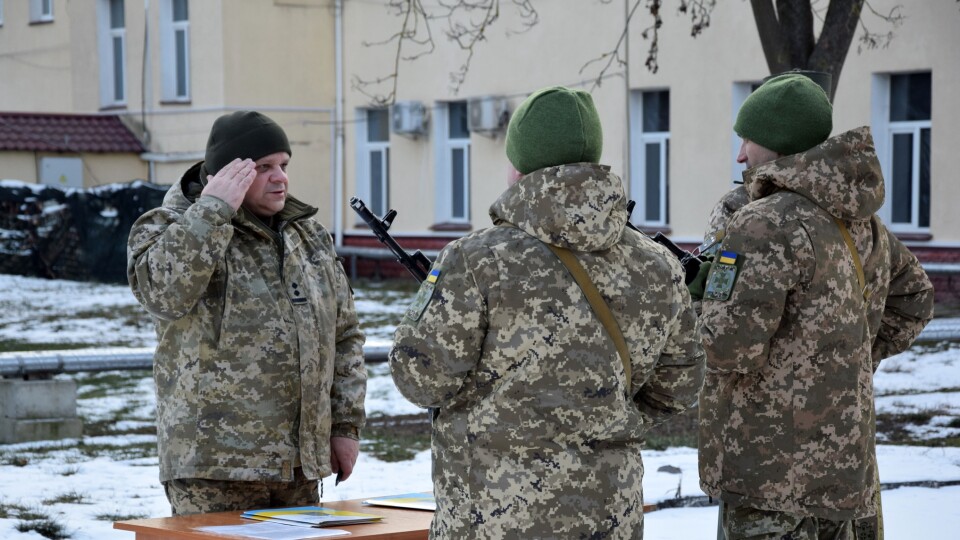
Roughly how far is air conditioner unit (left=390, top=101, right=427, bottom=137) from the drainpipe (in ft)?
5.73

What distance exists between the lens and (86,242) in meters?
21.9

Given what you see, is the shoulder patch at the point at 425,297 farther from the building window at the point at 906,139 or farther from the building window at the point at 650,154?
the building window at the point at 650,154

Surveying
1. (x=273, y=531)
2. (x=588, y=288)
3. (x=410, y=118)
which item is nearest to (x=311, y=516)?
(x=273, y=531)

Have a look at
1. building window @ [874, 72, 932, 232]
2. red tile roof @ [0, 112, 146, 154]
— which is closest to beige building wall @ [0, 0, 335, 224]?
red tile roof @ [0, 112, 146, 154]

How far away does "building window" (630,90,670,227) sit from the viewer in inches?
715

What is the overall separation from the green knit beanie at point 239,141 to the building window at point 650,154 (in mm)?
14352

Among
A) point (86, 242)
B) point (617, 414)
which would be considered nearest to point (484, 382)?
point (617, 414)

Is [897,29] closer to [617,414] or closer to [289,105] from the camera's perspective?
[289,105]

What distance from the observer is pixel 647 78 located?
17938 mm

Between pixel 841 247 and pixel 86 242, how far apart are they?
62.9ft

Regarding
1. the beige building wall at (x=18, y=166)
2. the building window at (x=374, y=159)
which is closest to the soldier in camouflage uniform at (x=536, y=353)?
the building window at (x=374, y=159)

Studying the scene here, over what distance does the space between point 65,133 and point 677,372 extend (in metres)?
21.7

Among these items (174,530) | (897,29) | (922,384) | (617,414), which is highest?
(897,29)

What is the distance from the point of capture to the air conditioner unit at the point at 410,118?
21281 mm
